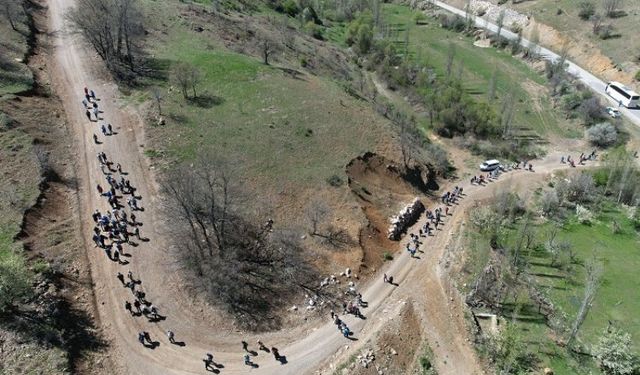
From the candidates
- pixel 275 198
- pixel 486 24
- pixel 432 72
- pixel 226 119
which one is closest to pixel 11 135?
pixel 226 119

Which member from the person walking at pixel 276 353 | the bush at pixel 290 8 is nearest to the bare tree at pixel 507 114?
the bush at pixel 290 8

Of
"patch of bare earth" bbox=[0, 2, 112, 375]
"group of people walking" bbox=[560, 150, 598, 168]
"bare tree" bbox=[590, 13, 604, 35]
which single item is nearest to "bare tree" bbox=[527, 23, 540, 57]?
"bare tree" bbox=[590, 13, 604, 35]

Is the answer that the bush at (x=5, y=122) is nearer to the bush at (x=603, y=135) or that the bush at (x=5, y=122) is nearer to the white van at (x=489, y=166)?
the white van at (x=489, y=166)

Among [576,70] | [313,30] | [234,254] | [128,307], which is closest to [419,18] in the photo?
[313,30]

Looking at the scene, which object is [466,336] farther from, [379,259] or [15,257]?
[15,257]

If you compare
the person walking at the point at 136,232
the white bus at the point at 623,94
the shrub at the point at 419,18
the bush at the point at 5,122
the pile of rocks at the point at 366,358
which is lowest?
the white bus at the point at 623,94
